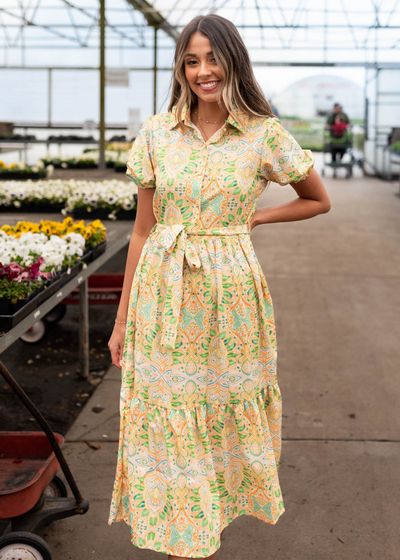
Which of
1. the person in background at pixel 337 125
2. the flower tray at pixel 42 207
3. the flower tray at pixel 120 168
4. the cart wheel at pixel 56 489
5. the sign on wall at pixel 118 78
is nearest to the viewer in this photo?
the cart wheel at pixel 56 489

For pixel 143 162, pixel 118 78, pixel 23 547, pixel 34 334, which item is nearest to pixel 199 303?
pixel 143 162

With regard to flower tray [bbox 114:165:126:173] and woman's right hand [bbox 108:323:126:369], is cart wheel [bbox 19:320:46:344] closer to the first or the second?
woman's right hand [bbox 108:323:126:369]

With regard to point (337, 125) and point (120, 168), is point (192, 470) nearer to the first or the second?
point (120, 168)

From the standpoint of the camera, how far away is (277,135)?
5.38 feet

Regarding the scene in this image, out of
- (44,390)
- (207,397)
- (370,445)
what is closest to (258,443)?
(207,397)

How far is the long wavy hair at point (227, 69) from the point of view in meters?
1.57

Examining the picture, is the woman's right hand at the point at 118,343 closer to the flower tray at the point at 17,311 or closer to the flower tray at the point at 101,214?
the flower tray at the point at 17,311

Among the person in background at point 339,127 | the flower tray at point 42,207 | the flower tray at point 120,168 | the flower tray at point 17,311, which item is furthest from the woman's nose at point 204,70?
the person in background at point 339,127

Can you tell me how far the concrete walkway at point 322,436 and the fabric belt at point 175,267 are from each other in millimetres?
931

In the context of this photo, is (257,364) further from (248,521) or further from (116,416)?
(116,416)

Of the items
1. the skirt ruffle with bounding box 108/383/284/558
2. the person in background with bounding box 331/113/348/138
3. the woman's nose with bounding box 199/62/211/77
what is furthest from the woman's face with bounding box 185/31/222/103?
the person in background with bounding box 331/113/348/138

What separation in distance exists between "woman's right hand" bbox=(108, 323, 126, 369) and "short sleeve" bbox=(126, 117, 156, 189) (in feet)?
1.40

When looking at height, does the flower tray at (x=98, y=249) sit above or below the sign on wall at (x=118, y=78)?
below

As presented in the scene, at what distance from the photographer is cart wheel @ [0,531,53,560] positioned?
182cm
